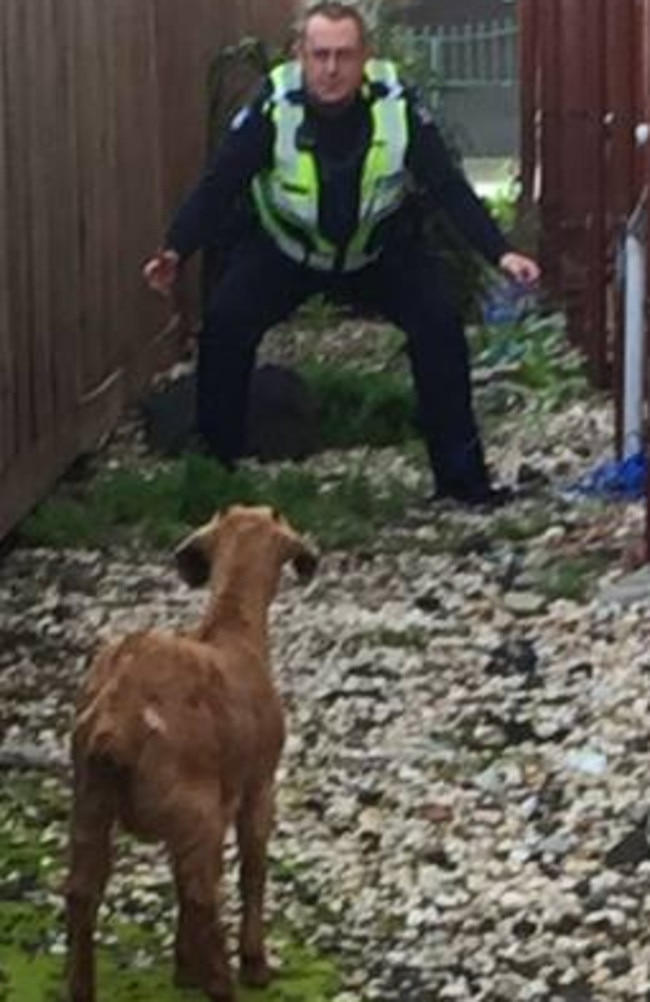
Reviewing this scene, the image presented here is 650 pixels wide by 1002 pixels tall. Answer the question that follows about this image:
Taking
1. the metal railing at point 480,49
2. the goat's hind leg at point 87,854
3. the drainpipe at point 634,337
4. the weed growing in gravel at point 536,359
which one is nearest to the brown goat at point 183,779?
the goat's hind leg at point 87,854

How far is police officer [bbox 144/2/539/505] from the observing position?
9562mm

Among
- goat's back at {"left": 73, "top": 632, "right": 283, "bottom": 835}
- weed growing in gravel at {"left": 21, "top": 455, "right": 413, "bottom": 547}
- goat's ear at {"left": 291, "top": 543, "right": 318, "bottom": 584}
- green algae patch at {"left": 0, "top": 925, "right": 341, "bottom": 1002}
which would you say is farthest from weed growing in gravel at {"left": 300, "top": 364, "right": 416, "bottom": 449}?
goat's back at {"left": 73, "top": 632, "right": 283, "bottom": 835}

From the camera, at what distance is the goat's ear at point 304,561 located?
5.55m

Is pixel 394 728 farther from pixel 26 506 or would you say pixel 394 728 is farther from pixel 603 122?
pixel 603 122

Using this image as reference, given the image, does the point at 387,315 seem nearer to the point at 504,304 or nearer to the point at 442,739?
the point at 442,739

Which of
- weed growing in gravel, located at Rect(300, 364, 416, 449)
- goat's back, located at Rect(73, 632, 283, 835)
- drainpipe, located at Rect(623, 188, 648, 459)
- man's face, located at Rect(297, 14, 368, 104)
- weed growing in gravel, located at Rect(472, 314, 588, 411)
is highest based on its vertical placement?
man's face, located at Rect(297, 14, 368, 104)

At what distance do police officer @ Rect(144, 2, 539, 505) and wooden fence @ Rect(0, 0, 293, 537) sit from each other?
1.38ft

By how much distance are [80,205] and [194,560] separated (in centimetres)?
493

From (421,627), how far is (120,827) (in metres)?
2.98

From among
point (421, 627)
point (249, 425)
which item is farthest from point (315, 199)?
point (421, 627)

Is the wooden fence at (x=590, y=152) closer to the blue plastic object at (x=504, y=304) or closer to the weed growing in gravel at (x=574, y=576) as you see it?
the blue plastic object at (x=504, y=304)

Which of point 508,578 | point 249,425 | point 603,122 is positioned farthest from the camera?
point 603,122

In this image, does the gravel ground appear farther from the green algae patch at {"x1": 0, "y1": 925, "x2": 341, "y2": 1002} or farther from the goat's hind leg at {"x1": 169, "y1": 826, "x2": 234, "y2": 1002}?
the goat's hind leg at {"x1": 169, "y1": 826, "x2": 234, "y2": 1002}

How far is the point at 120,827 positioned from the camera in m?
4.95
